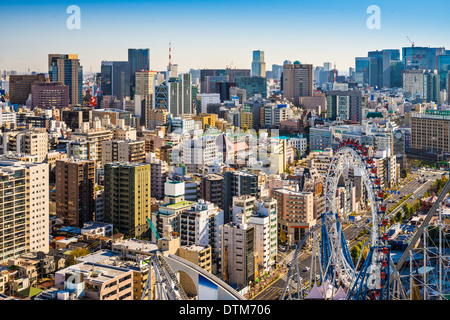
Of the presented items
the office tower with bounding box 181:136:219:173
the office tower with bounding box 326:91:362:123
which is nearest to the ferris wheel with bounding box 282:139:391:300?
the office tower with bounding box 181:136:219:173

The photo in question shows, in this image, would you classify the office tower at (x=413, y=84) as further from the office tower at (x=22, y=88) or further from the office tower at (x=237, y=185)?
the office tower at (x=237, y=185)

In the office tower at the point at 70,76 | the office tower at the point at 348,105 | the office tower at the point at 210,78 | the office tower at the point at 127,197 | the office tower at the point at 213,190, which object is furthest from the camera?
the office tower at the point at 210,78

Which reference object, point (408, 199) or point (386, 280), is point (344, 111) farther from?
point (386, 280)

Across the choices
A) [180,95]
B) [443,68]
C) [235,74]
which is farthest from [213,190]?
[235,74]

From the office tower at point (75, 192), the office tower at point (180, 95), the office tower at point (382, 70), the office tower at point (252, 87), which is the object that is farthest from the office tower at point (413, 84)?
the office tower at point (75, 192)

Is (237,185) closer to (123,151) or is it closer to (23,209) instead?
(23,209)
